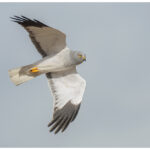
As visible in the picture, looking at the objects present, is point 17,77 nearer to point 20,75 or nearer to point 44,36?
point 20,75

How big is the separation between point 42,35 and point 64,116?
2.55 meters

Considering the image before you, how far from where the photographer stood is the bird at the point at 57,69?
915 inches

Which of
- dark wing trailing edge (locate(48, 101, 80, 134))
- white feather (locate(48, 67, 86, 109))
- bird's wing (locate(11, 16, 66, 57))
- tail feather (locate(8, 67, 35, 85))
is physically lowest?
dark wing trailing edge (locate(48, 101, 80, 134))

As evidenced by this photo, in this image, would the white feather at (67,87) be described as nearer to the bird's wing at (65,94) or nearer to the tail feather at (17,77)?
the bird's wing at (65,94)

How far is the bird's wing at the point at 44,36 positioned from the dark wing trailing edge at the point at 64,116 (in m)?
1.75

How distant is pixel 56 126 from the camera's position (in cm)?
2294

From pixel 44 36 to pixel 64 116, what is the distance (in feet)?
8.24

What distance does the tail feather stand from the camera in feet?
78.3

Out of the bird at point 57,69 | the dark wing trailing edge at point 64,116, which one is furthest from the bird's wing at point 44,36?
the dark wing trailing edge at point 64,116

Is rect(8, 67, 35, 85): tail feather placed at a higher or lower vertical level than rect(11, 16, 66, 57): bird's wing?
lower

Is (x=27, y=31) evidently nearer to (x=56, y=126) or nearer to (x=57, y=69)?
(x=57, y=69)

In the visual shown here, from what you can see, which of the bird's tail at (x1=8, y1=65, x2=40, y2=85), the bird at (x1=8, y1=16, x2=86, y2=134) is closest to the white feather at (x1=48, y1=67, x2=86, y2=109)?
the bird at (x1=8, y1=16, x2=86, y2=134)

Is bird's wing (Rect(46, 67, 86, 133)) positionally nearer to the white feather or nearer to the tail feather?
the white feather

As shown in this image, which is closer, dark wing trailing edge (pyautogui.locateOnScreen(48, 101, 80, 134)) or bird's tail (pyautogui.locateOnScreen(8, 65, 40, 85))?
dark wing trailing edge (pyautogui.locateOnScreen(48, 101, 80, 134))
